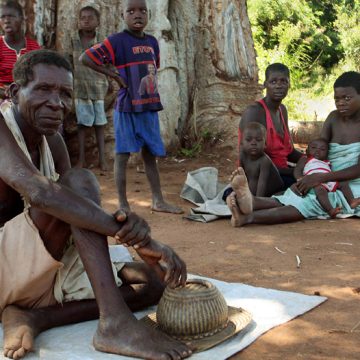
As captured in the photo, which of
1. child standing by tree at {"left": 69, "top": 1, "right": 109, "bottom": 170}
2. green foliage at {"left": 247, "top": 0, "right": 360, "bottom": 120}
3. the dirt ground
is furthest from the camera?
green foliage at {"left": 247, "top": 0, "right": 360, "bottom": 120}

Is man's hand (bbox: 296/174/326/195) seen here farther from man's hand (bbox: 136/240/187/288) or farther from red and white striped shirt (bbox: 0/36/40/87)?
red and white striped shirt (bbox: 0/36/40/87)

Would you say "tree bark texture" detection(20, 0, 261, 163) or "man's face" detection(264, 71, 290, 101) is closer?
"man's face" detection(264, 71, 290, 101)

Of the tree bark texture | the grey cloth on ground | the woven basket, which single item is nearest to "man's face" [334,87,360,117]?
the grey cloth on ground

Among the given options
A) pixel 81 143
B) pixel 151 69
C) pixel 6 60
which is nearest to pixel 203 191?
pixel 151 69

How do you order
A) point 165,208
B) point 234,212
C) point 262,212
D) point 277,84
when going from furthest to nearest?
point 277,84, point 165,208, point 262,212, point 234,212

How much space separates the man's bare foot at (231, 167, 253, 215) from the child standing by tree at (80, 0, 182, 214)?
2.44 feet

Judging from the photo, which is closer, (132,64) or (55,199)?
(55,199)

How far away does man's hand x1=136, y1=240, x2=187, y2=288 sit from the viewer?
7.64 feet

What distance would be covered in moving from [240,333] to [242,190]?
1.93 m

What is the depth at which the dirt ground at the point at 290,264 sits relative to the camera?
245cm

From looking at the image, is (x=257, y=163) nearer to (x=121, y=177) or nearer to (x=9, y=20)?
(x=121, y=177)

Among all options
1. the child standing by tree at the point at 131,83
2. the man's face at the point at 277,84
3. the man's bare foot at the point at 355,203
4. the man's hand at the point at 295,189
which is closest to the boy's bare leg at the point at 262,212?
the man's hand at the point at 295,189

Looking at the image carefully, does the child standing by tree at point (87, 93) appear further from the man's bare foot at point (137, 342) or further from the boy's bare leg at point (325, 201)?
the man's bare foot at point (137, 342)

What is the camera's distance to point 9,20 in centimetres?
548
